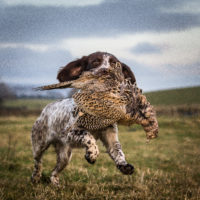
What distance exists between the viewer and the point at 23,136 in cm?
1266

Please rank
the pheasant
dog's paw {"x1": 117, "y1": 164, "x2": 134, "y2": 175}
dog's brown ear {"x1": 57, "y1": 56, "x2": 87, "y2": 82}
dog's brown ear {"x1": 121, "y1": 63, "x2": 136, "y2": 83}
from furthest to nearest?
dog's brown ear {"x1": 57, "y1": 56, "x2": 87, "y2": 82}, dog's brown ear {"x1": 121, "y1": 63, "x2": 136, "y2": 83}, dog's paw {"x1": 117, "y1": 164, "x2": 134, "y2": 175}, the pheasant

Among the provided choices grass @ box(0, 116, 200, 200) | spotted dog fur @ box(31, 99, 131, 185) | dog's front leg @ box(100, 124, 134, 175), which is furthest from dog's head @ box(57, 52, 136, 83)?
grass @ box(0, 116, 200, 200)

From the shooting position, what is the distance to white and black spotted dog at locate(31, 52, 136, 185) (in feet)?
12.9

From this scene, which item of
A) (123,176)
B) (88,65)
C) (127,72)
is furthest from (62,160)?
(127,72)

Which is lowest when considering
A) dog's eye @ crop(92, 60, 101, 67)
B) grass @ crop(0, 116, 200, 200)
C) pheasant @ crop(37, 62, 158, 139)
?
grass @ crop(0, 116, 200, 200)

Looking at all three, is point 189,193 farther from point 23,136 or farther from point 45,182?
point 23,136

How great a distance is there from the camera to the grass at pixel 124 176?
400 centimetres

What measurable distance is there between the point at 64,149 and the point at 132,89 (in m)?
2.06

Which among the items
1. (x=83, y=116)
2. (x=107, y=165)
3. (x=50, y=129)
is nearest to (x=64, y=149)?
(x=50, y=129)

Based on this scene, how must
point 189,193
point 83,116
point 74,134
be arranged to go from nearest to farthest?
point 83,116 < point 74,134 < point 189,193

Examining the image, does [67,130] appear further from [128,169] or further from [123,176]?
[123,176]

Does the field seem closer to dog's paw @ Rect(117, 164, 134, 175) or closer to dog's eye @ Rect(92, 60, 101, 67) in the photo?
dog's paw @ Rect(117, 164, 134, 175)

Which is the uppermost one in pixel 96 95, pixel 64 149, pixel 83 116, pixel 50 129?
pixel 96 95

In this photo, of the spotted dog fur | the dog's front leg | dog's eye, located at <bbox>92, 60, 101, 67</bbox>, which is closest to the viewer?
the spotted dog fur
